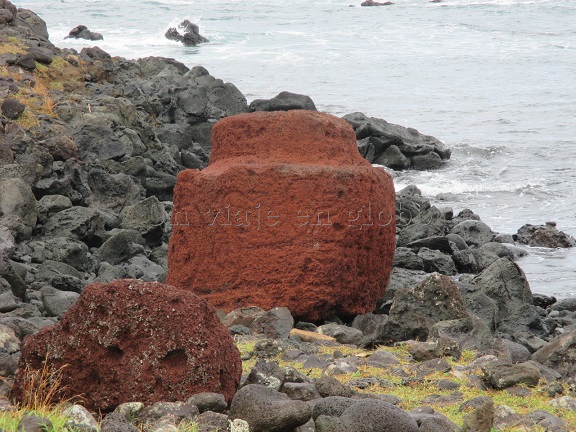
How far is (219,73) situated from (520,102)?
36.4 ft

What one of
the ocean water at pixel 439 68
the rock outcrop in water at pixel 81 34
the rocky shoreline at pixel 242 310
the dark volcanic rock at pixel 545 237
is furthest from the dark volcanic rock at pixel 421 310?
the rock outcrop in water at pixel 81 34

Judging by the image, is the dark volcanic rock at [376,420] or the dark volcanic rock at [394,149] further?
the dark volcanic rock at [394,149]

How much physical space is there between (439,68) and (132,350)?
3011 centimetres

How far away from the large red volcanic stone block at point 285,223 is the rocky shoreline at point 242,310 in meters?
0.31

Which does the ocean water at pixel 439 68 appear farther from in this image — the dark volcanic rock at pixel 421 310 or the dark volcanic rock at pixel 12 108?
the dark volcanic rock at pixel 12 108

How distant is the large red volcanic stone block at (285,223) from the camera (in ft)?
22.5

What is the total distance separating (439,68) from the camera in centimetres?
3297

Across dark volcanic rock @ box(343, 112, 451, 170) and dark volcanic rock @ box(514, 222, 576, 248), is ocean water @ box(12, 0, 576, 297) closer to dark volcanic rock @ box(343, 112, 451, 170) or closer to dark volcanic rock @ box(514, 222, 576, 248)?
dark volcanic rock @ box(514, 222, 576, 248)

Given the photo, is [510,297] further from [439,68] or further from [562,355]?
[439,68]

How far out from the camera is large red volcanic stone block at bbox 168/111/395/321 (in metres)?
6.86

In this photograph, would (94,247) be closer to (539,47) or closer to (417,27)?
(539,47)

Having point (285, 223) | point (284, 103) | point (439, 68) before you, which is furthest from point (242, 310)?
point (439, 68)

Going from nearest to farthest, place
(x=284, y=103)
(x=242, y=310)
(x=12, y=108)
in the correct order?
(x=242, y=310) → (x=12, y=108) → (x=284, y=103)

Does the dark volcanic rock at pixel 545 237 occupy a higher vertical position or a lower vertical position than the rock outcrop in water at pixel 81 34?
higher
